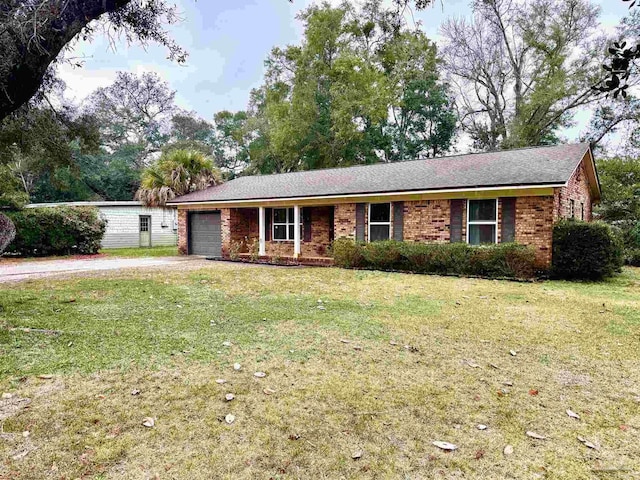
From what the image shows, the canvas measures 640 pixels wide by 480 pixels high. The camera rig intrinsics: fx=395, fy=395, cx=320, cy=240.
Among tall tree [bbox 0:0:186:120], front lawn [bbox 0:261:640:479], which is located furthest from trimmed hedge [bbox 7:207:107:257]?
tall tree [bbox 0:0:186:120]

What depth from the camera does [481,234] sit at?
38.9 ft

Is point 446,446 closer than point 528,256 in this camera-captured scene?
Yes

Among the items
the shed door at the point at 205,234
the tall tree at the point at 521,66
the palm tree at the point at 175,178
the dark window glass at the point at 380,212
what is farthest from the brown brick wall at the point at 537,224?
the tall tree at the point at 521,66

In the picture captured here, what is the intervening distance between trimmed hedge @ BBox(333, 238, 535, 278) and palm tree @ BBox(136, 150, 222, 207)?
10518 mm

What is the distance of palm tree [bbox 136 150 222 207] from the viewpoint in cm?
1970

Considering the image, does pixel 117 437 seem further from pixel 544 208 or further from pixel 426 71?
pixel 426 71

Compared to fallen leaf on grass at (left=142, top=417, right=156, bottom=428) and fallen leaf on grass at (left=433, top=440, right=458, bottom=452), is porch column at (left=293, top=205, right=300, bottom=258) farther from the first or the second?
fallen leaf on grass at (left=433, top=440, right=458, bottom=452)

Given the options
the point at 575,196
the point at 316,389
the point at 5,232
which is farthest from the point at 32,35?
the point at 575,196

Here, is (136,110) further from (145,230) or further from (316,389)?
(316,389)

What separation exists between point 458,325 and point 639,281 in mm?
→ 8017

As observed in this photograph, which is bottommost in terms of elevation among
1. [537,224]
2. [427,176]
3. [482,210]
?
[537,224]

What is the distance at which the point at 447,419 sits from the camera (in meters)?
2.95

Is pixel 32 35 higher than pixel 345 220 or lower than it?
higher

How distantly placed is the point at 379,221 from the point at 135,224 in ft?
52.3
